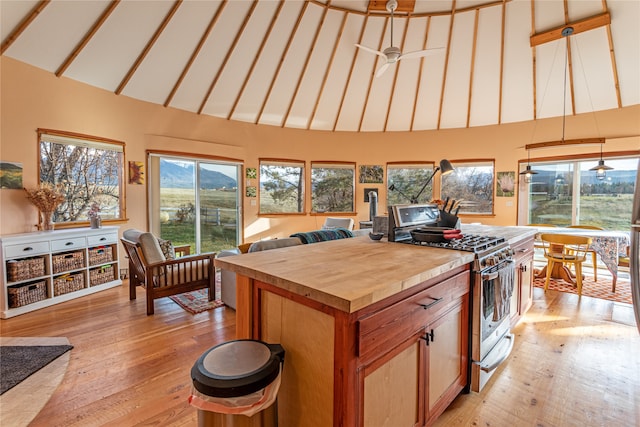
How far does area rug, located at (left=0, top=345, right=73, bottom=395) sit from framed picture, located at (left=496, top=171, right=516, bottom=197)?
24.4ft

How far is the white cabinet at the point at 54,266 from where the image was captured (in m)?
3.23

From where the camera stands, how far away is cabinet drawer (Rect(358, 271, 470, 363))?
1122 mm

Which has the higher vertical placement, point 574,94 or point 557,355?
point 574,94

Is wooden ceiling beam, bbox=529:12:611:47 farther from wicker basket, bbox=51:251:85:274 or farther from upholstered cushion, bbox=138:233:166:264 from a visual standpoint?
wicker basket, bbox=51:251:85:274

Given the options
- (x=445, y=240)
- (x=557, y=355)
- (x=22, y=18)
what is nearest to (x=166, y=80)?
(x=22, y=18)

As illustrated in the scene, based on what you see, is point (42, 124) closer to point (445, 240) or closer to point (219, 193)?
point (219, 193)

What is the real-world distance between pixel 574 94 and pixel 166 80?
7308mm

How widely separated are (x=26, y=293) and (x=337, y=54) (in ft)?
18.9

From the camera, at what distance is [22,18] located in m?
3.29

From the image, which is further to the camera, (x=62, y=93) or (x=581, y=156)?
(x=581, y=156)

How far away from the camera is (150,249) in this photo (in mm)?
3318

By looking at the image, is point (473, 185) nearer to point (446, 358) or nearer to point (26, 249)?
point (446, 358)

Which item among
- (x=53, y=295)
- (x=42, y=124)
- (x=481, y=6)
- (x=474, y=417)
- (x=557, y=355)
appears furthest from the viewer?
(x=481, y=6)

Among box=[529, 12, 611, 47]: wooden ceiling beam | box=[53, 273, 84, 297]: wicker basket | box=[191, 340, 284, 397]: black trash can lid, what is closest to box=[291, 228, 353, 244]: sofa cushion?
box=[191, 340, 284, 397]: black trash can lid
